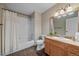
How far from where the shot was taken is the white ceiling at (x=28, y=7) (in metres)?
1.90

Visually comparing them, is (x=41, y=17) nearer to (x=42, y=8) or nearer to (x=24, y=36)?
(x=42, y=8)

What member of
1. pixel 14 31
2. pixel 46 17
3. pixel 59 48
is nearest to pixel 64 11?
pixel 46 17

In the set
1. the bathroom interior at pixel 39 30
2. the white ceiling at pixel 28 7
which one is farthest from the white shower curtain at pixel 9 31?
the white ceiling at pixel 28 7

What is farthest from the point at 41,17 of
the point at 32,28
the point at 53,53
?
the point at 53,53

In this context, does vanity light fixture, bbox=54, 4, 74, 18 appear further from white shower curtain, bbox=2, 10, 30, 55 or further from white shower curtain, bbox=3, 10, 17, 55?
white shower curtain, bbox=3, 10, 17, 55

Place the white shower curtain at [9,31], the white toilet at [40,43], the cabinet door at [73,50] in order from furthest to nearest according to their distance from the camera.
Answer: the white toilet at [40,43], the white shower curtain at [9,31], the cabinet door at [73,50]

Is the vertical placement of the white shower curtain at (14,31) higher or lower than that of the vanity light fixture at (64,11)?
lower

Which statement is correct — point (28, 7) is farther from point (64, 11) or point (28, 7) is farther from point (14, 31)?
point (64, 11)

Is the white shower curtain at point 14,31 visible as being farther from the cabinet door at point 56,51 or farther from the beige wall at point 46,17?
the cabinet door at point 56,51

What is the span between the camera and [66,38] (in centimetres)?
198

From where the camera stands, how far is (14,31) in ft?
6.39

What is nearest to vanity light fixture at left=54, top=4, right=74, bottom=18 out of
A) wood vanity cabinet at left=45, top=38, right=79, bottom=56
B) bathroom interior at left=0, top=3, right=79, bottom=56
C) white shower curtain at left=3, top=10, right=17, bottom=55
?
bathroom interior at left=0, top=3, right=79, bottom=56

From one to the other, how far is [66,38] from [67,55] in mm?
330

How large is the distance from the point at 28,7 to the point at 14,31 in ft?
1.75
